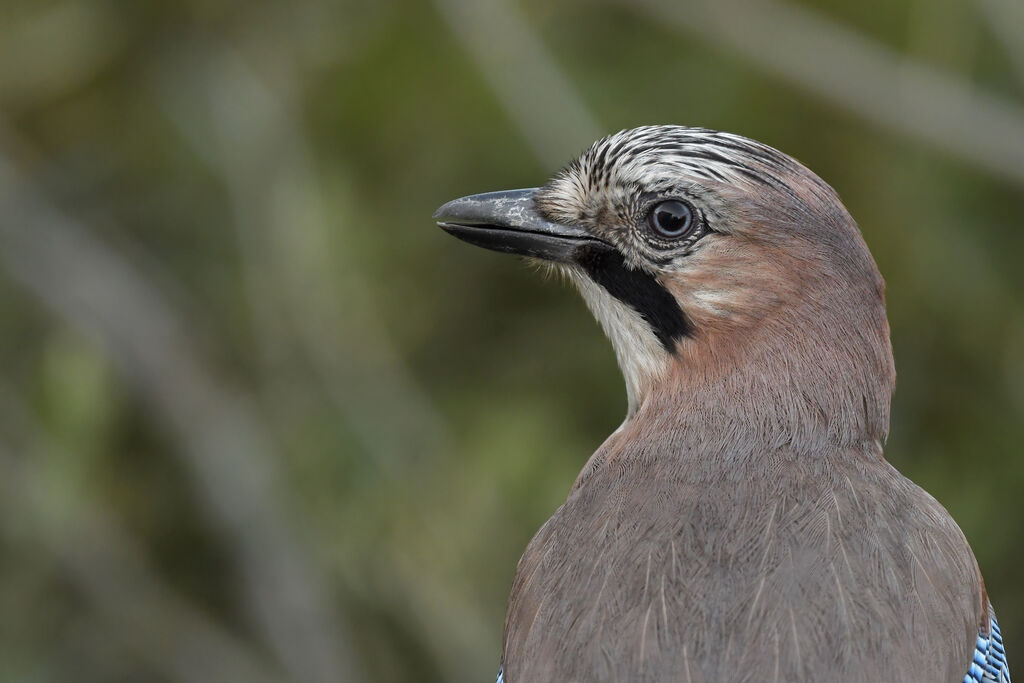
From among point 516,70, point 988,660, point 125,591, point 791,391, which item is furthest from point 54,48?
point 988,660

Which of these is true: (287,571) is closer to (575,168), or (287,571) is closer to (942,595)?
(575,168)

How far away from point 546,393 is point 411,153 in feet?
3.11

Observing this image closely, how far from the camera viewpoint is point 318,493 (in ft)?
14.4

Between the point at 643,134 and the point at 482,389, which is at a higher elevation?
the point at 643,134

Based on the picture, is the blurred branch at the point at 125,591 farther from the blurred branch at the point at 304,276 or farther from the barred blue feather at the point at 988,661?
the barred blue feather at the point at 988,661

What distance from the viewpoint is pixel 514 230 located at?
10.4ft

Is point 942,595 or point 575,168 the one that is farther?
point 575,168

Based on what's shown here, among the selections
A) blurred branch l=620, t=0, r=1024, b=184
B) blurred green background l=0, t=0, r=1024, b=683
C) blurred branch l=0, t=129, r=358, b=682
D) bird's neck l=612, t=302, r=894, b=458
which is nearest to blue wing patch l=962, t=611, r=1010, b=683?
bird's neck l=612, t=302, r=894, b=458

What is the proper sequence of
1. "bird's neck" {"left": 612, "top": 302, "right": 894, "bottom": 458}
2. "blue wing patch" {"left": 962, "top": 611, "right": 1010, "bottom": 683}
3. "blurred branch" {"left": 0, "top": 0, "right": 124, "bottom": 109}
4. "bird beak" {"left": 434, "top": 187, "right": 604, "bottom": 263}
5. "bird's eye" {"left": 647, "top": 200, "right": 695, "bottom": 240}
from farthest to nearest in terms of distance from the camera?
"blurred branch" {"left": 0, "top": 0, "right": 124, "bottom": 109} < "bird beak" {"left": 434, "top": 187, "right": 604, "bottom": 263} < "bird's eye" {"left": 647, "top": 200, "right": 695, "bottom": 240} < "bird's neck" {"left": 612, "top": 302, "right": 894, "bottom": 458} < "blue wing patch" {"left": 962, "top": 611, "right": 1010, "bottom": 683}

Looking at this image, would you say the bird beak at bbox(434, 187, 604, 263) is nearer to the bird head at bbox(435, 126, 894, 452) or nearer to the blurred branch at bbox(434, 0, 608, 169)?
the bird head at bbox(435, 126, 894, 452)

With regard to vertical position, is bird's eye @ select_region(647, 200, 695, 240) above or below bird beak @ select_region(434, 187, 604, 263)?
below

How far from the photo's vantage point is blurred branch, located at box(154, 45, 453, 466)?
4.23m

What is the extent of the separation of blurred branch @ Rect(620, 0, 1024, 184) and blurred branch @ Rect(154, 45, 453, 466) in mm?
1183

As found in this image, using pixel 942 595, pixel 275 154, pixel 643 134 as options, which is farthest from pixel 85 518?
pixel 942 595
